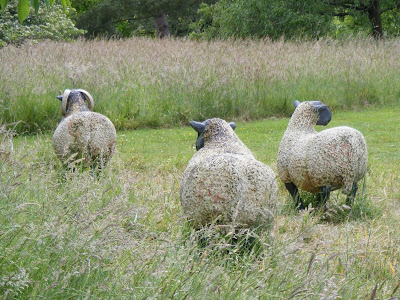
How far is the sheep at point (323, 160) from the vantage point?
14.9ft

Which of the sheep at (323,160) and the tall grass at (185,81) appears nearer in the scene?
the sheep at (323,160)

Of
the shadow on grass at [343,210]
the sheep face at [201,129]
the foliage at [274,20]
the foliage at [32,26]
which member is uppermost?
the foliage at [274,20]

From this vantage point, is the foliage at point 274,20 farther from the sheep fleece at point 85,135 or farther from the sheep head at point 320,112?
the sheep head at point 320,112

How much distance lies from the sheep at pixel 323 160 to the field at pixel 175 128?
25cm

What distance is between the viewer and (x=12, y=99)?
364 inches

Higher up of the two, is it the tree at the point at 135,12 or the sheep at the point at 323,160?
the tree at the point at 135,12

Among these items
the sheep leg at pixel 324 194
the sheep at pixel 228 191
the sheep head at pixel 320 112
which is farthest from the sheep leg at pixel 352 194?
the sheep at pixel 228 191

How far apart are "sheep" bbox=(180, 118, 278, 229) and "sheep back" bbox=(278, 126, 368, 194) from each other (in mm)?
989

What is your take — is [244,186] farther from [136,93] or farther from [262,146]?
[136,93]

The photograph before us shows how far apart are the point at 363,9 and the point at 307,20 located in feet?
9.33

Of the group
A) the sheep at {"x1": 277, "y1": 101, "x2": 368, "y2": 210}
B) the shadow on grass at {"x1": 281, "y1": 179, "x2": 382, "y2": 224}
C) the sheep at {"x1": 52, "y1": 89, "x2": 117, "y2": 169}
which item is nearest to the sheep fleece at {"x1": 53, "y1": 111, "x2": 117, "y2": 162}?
the sheep at {"x1": 52, "y1": 89, "x2": 117, "y2": 169}

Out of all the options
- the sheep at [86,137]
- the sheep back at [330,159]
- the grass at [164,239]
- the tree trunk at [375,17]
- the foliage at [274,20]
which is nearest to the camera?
the grass at [164,239]

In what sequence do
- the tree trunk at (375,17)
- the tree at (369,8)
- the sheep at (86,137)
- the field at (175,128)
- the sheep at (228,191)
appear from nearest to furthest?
the field at (175,128) < the sheep at (228,191) < the sheep at (86,137) < the tree at (369,8) < the tree trunk at (375,17)

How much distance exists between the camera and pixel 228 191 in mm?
3512
